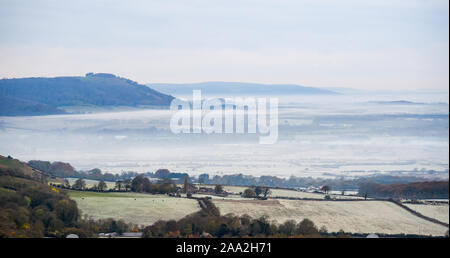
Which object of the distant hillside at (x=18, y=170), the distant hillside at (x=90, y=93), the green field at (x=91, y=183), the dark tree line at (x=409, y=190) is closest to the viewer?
the distant hillside at (x=18, y=170)

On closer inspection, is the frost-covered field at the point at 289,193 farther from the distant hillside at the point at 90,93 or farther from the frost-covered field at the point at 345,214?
the distant hillside at the point at 90,93

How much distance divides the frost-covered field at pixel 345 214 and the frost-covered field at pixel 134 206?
3.16ft

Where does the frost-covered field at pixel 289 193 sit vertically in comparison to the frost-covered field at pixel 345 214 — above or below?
above

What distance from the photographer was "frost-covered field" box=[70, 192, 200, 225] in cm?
1128

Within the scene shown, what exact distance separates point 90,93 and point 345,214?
775 centimetres

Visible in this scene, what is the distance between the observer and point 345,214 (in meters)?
12.1

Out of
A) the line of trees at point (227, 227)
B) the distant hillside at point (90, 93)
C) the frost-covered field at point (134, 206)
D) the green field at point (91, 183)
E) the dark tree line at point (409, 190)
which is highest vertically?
the distant hillside at point (90, 93)

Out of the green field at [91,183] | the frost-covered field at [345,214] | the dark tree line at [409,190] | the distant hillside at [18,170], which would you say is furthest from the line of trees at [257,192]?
the distant hillside at [18,170]

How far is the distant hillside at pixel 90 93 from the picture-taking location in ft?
48.1

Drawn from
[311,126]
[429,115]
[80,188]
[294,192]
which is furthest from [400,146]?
[80,188]

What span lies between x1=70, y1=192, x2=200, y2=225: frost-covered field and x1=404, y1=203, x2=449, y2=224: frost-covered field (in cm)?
508

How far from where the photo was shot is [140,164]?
14.6 metres

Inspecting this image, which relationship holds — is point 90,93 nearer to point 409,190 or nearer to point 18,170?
point 18,170
